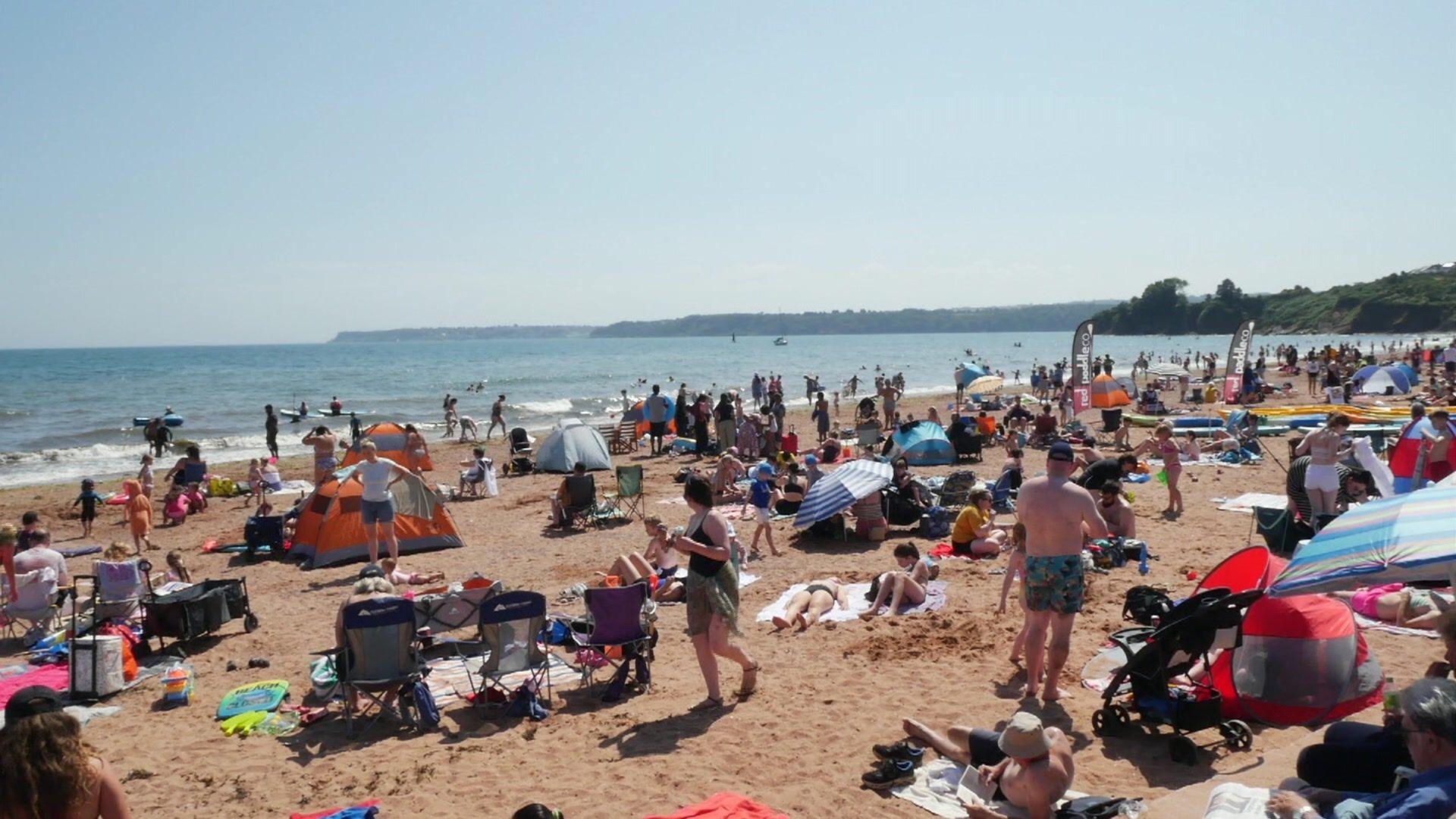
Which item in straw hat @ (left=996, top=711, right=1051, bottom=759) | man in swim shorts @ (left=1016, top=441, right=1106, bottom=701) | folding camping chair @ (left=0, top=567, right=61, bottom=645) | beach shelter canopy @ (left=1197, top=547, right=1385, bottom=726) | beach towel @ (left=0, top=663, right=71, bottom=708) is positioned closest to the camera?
straw hat @ (left=996, top=711, right=1051, bottom=759)

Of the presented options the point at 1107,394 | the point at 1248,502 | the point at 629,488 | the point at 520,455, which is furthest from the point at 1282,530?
the point at 520,455

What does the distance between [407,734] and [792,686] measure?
248 centimetres

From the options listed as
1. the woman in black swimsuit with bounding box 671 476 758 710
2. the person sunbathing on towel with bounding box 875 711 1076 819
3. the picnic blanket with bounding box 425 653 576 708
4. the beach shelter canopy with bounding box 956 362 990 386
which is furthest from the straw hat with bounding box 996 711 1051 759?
the beach shelter canopy with bounding box 956 362 990 386

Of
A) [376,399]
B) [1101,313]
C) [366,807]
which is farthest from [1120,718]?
[1101,313]

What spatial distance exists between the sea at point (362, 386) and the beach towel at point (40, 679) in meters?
17.6

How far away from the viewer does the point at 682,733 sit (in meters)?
5.52

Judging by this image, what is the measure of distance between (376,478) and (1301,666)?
28.3 feet

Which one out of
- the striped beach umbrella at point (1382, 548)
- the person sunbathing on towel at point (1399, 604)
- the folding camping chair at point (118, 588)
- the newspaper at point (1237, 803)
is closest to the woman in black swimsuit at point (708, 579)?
the newspaper at point (1237, 803)

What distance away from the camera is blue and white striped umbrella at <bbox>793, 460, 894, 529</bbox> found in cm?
1064

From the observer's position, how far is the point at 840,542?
1102cm

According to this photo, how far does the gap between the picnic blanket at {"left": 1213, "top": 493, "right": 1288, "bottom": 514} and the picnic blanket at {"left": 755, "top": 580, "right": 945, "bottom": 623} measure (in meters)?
5.39

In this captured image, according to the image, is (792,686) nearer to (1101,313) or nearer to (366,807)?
(366,807)

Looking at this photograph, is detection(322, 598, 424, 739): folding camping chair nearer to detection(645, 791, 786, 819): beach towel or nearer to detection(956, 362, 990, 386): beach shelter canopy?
detection(645, 791, 786, 819): beach towel

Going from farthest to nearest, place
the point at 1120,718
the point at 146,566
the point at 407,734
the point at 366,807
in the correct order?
the point at 146,566, the point at 407,734, the point at 1120,718, the point at 366,807
